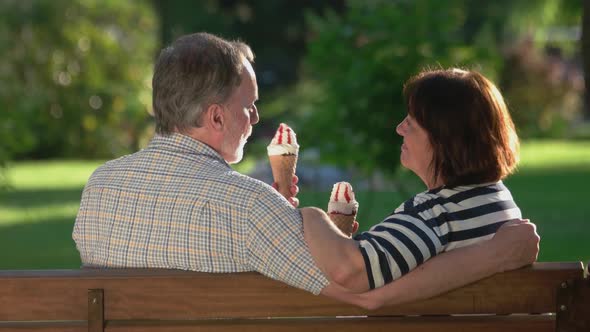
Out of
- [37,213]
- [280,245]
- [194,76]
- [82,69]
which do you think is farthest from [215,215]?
[82,69]

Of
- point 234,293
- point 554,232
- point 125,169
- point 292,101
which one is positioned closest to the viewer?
point 234,293

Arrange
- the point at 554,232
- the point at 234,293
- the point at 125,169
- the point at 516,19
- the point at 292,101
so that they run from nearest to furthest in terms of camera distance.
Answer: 1. the point at 234,293
2. the point at 125,169
3. the point at 554,232
4. the point at 292,101
5. the point at 516,19

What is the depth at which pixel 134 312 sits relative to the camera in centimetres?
302

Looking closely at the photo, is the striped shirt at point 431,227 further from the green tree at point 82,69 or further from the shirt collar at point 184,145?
the green tree at point 82,69

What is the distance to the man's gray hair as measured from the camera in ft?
11.0

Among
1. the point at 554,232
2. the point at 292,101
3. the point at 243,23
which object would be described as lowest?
the point at 554,232

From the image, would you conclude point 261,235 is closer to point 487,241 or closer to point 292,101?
point 487,241

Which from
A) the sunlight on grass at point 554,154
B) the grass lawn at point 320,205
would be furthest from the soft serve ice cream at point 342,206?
the sunlight on grass at point 554,154

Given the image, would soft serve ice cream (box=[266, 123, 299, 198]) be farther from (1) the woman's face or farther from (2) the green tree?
(2) the green tree

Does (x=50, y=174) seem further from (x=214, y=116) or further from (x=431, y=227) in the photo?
(x=431, y=227)

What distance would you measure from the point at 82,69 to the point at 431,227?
22.1 meters

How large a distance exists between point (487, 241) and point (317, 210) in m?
0.43

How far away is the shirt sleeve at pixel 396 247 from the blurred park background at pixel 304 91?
3469 mm

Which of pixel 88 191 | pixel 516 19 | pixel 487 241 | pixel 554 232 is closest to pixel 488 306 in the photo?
pixel 487 241
